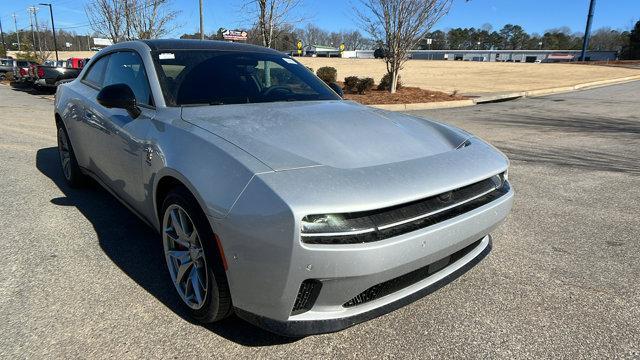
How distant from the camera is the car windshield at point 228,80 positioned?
121 inches

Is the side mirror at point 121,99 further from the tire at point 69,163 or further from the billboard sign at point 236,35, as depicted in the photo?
the billboard sign at point 236,35

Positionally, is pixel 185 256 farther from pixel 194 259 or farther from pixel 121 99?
pixel 121 99

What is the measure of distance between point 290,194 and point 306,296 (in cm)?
46

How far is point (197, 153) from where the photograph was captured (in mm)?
2285

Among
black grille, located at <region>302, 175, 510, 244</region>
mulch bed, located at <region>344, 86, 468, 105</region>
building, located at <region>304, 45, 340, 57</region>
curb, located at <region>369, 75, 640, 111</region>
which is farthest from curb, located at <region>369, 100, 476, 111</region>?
building, located at <region>304, 45, 340, 57</region>

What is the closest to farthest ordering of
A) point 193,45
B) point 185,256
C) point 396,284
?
point 396,284
point 185,256
point 193,45

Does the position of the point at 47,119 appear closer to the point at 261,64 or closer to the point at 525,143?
the point at 261,64

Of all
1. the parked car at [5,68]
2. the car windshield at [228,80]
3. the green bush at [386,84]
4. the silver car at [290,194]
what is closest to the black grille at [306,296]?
the silver car at [290,194]

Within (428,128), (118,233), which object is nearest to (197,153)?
(428,128)

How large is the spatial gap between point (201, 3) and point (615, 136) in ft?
59.5

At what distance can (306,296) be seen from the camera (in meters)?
1.95

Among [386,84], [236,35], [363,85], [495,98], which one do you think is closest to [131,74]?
[363,85]

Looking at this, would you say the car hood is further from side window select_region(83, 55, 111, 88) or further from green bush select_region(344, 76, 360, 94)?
green bush select_region(344, 76, 360, 94)

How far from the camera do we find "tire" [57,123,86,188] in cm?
461
